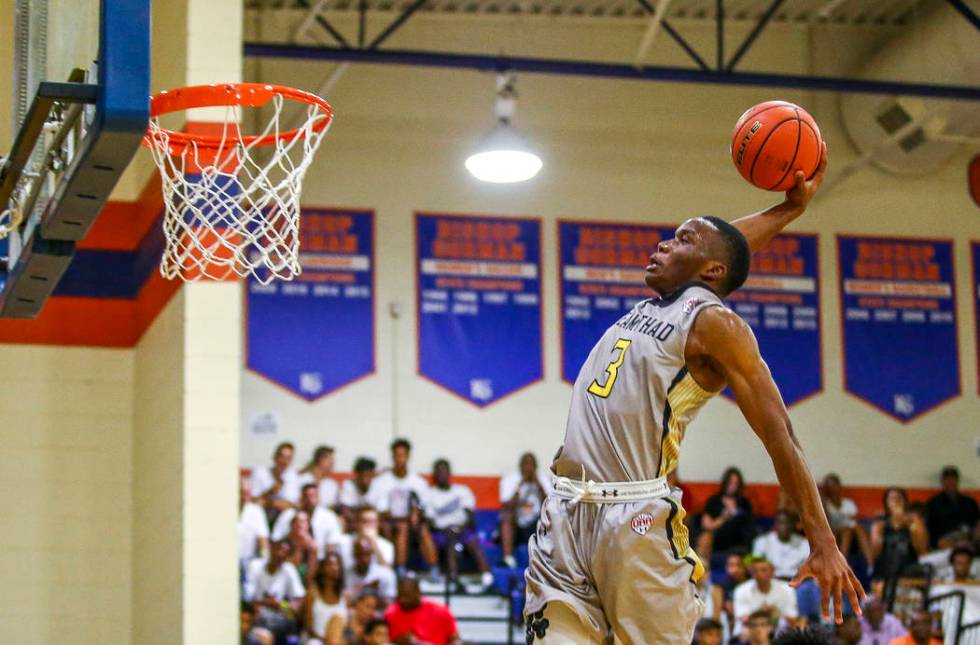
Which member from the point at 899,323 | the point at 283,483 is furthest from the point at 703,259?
the point at 899,323

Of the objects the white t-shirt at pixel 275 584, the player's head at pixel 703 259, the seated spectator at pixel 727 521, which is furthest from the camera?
the seated spectator at pixel 727 521

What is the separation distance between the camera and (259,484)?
13656mm

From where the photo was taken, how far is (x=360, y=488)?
14.0 m

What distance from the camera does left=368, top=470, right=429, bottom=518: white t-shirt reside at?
45.0 feet

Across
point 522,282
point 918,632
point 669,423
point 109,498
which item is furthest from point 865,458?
point 669,423

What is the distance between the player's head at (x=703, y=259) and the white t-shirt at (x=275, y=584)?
24.1 feet

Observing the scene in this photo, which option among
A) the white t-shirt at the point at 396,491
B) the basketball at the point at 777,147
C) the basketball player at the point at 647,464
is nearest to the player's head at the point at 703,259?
the basketball player at the point at 647,464

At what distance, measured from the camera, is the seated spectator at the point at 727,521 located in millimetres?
14125

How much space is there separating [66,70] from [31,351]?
5.38 metres

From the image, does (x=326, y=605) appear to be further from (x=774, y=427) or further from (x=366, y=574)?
(x=774, y=427)

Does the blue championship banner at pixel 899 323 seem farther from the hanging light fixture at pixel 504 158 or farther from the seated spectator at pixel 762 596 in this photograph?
the hanging light fixture at pixel 504 158

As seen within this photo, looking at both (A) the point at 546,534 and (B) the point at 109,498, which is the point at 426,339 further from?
(A) the point at 546,534

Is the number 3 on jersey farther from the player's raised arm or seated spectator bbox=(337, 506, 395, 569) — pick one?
seated spectator bbox=(337, 506, 395, 569)

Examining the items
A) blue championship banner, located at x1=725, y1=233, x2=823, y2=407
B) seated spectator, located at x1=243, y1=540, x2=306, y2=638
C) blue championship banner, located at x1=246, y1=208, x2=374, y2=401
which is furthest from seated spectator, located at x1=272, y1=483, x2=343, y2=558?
blue championship banner, located at x1=725, y1=233, x2=823, y2=407
